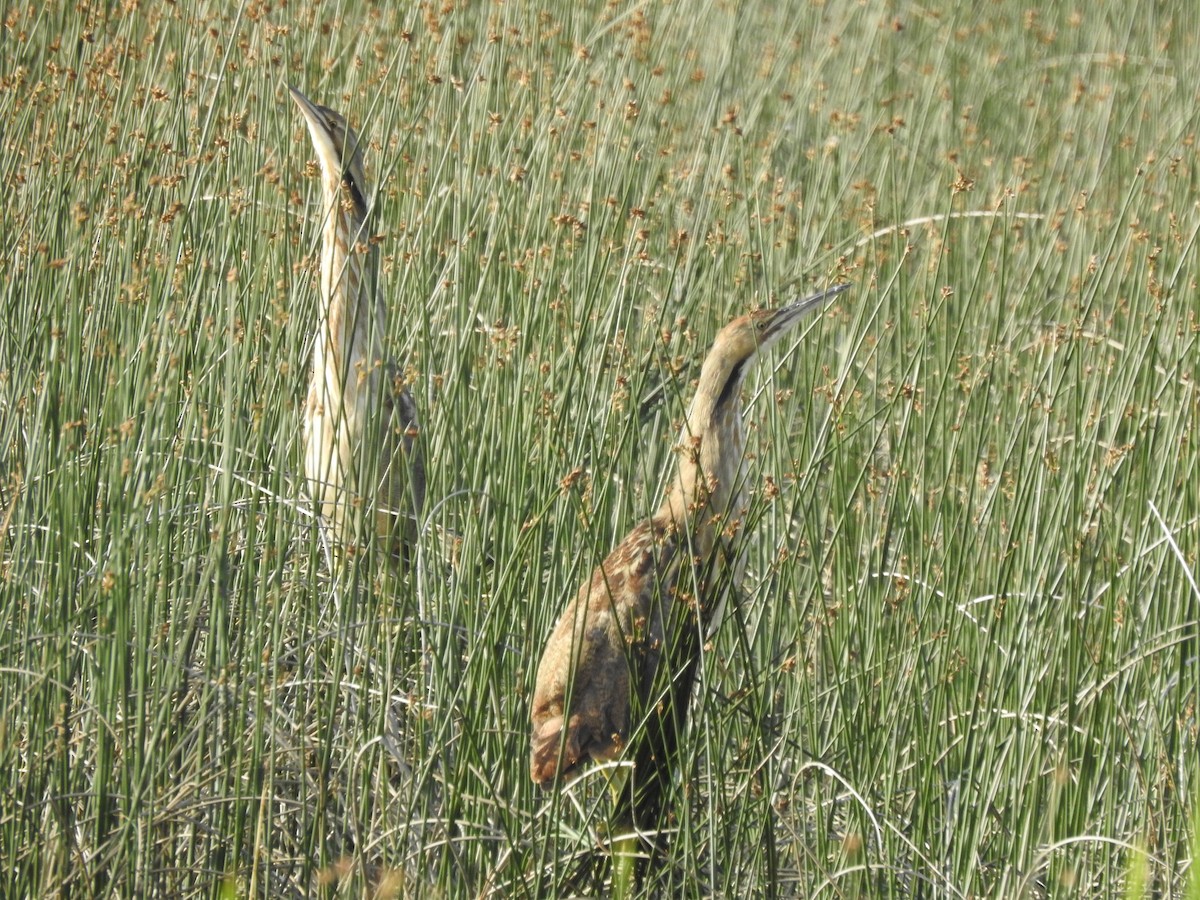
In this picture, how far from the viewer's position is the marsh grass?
261 centimetres

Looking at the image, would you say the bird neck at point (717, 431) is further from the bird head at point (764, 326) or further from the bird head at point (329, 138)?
the bird head at point (329, 138)

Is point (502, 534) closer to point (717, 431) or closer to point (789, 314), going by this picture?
point (717, 431)

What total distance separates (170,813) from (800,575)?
173 cm

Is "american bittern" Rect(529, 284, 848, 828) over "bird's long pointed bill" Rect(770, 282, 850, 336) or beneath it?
beneath

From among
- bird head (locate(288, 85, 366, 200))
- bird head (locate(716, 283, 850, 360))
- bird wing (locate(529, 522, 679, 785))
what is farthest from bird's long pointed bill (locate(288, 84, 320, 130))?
bird wing (locate(529, 522, 679, 785))

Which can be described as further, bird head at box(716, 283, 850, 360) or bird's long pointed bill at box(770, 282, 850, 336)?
bird's long pointed bill at box(770, 282, 850, 336)

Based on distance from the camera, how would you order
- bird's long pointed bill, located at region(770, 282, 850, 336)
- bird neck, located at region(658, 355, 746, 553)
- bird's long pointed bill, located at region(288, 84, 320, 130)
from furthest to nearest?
bird's long pointed bill, located at region(288, 84, 320, 130) → bird's long pointed bill, located at region(770, 282, 850, 336) → bird neck, located at region(658, 355, 746, 553)

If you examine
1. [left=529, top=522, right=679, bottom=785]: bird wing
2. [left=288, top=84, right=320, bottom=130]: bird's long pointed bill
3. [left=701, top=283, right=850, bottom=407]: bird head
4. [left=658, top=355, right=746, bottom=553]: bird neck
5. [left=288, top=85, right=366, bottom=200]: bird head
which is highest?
[left=288, top=84, right=320, bottom=130]: bird's long pointed bill

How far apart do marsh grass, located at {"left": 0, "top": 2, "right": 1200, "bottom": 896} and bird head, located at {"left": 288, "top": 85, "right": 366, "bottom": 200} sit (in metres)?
0.09

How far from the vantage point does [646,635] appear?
9.32ft

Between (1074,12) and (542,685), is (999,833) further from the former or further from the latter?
(1074,12)

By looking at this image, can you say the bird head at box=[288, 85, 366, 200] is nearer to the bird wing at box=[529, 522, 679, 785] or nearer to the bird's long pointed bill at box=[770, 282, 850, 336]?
the bird's long pointed bill at box=[770, 282, 850, 336]

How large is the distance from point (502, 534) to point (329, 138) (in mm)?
1212

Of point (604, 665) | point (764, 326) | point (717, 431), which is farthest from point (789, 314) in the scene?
point (604, 665)
